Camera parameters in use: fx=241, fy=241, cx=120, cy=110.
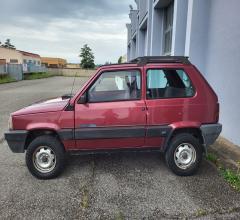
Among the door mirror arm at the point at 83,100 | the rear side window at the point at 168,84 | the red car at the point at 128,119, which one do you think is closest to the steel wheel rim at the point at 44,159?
the red car at the point at 128,119

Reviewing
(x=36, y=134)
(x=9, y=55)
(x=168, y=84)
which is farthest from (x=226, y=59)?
(x=9, y=55)

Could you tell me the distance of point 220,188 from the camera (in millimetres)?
3680

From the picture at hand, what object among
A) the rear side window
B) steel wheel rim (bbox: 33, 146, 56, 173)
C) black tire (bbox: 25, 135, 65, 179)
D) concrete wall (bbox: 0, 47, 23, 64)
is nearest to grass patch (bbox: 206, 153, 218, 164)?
the rear side window

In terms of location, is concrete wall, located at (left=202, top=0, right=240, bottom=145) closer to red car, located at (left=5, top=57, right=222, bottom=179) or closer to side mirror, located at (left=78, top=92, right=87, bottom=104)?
red car, located at (left=5, top=57, right=222, bottom=179)

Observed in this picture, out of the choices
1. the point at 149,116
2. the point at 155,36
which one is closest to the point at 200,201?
the point at 149,116

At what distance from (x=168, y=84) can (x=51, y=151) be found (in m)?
2.29

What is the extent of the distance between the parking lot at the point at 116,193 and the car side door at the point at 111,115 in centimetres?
57

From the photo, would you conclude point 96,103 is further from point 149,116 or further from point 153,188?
point 153,188

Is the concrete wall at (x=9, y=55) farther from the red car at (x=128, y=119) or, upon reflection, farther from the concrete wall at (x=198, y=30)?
the red car at (x=128, y=119)

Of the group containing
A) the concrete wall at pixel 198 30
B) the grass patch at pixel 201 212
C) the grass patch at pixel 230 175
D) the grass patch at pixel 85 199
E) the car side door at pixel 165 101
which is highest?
the concrete wall at pixel 198 30

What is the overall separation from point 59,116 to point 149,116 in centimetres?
146

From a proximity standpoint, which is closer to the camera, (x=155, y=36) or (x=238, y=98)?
(x=238, y=98)

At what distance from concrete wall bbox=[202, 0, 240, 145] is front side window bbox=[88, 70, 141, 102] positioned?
2474mm

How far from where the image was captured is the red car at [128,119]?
12.8ft
